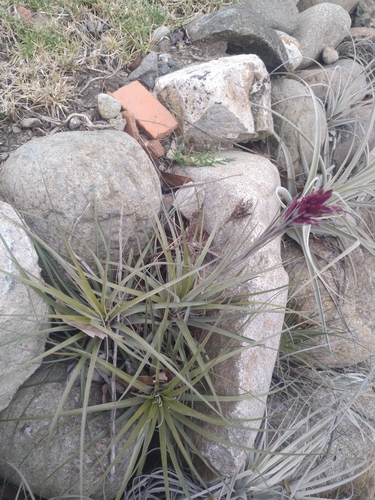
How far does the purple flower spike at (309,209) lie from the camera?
1043mm

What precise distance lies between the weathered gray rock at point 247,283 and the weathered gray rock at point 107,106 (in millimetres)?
434

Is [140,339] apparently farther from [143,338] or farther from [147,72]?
[147,72]

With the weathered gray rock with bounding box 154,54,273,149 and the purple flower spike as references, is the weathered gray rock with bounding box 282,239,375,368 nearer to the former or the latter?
the weathered gray rock with bounding box 154,54,273,149

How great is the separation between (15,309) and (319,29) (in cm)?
268

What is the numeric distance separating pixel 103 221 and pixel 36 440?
31.3 inches

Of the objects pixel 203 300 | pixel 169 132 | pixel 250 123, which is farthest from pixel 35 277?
pixel 250 123

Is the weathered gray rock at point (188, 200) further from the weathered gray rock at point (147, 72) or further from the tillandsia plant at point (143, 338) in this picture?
the weathered gray rock at point (147, 72)

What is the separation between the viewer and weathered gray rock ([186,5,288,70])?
2484 millimetres

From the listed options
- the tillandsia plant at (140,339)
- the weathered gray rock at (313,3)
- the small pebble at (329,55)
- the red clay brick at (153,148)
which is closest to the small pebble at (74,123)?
the red clay brick at (153,148)

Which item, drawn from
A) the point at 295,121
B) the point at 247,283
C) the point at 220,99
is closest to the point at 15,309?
the point at 247,283

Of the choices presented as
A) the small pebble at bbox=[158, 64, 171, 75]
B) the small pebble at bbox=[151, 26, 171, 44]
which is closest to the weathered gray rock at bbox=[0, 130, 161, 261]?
the small pebble at bbox=[158, 64, 171, 75]

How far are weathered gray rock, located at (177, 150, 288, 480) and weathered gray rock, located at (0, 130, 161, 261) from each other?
333mm

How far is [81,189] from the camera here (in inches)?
66.9

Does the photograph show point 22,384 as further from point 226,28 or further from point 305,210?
point 226,28
